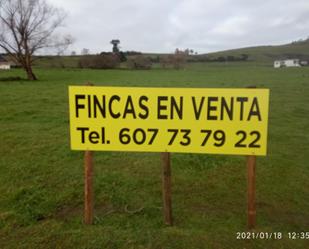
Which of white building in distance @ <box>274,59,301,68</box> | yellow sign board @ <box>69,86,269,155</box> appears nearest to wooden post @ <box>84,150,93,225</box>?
yellow sign board @ <box>69,86,269,155</box>

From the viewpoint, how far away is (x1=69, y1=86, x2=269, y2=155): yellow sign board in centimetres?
280

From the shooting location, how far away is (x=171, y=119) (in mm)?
2871

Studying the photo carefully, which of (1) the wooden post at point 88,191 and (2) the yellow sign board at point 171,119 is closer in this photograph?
(2) the yellow sign board at point 171,119

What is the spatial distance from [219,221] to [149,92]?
164cm

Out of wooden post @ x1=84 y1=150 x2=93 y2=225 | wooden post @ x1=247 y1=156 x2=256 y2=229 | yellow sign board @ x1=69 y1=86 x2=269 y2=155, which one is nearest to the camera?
yellow sign board @ x1=69 y1=86 x2=269 y2=155

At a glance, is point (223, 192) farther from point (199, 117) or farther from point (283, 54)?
point (283, 54)

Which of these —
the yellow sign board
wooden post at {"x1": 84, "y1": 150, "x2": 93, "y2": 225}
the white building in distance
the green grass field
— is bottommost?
the green grass field

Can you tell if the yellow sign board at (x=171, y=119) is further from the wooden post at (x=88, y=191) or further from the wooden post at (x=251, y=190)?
the wooden post at (x=88, y=191)

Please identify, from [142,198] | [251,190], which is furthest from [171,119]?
[142,198]

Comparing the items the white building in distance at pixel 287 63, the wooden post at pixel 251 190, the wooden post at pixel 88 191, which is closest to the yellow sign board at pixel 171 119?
the wooden post at pixel 251 190

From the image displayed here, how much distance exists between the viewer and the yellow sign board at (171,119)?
2803mm

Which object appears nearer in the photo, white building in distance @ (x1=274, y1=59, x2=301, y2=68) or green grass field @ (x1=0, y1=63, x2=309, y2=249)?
green grass field @ (x1=0, y1=63, x2=309, y2=249)
